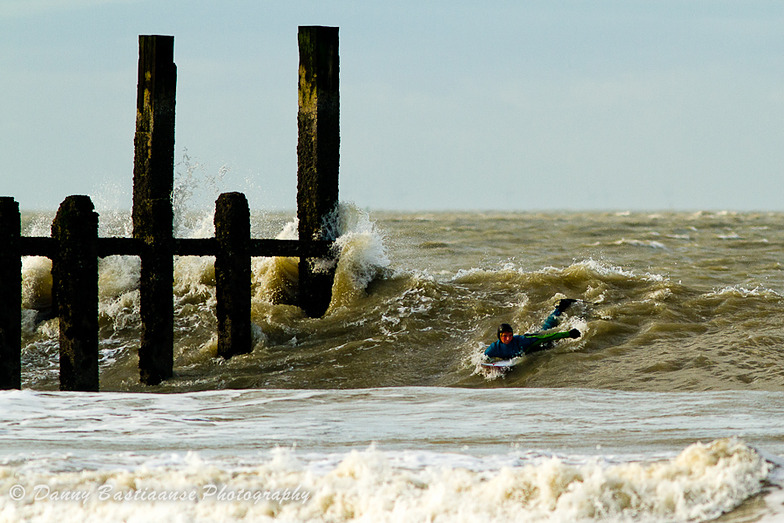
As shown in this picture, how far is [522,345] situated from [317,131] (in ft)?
10.9

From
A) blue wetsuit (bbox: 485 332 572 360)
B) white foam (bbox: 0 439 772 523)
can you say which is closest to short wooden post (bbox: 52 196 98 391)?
blue wetsuit (bbox: 485 332 572 360)

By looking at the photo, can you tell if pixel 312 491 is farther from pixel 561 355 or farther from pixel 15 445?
pixel 561 355

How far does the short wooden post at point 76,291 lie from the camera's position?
333 inches

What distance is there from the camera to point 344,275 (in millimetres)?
11391

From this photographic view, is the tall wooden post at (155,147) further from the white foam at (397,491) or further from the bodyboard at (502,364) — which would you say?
the white foam at (397,491)

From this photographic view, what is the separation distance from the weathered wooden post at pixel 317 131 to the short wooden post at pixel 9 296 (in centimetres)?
339

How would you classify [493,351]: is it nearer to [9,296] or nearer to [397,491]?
[9,296]

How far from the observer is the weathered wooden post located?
1070 cm

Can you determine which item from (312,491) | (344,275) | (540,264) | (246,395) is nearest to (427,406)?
(246,395)

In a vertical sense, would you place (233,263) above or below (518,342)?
above

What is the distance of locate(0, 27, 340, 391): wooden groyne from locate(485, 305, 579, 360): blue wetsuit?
94.7 inches

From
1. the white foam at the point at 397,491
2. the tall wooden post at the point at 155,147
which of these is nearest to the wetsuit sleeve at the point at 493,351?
the tall wooden post at the point at 155,147

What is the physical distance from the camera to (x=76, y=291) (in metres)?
8.47

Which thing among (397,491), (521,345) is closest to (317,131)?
(521,345)
